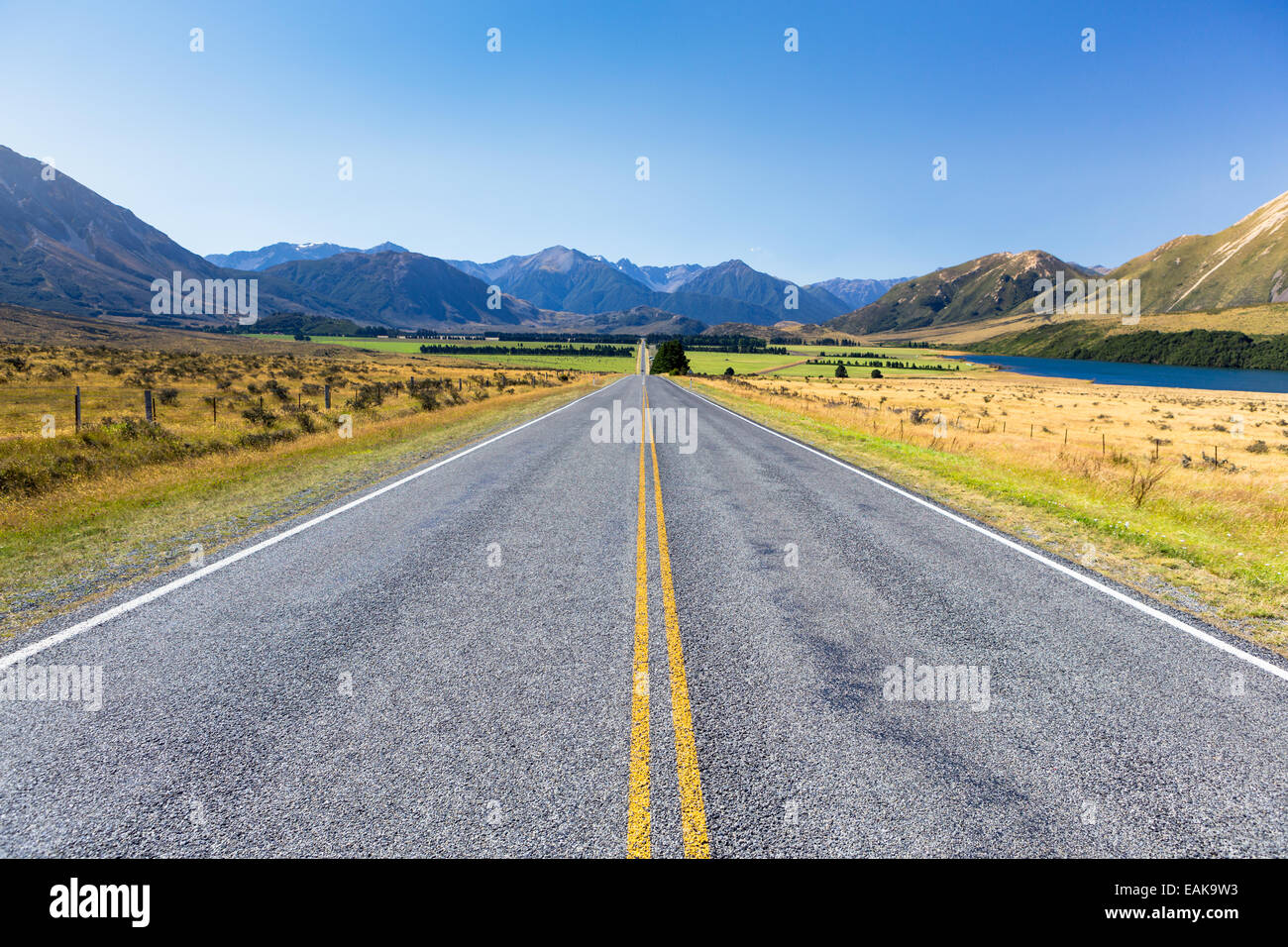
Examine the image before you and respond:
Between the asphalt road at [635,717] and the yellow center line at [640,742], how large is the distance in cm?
2

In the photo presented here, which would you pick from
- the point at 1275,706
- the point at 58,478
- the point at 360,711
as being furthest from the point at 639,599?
the point at 58,478

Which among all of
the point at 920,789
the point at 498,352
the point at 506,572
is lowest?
the point at 920,789

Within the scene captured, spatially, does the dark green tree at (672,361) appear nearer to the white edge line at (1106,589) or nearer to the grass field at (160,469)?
the grass field at (160,469)

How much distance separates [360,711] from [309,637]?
152 cm

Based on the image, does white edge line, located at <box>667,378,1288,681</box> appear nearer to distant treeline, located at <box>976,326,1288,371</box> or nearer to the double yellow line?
the double yellow line

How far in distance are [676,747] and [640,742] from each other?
232 mm

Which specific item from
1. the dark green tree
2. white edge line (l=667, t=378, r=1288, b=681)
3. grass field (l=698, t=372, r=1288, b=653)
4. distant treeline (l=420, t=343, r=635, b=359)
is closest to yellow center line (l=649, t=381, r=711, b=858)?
white edge line (l=667, t=378, r=1288, b=681)

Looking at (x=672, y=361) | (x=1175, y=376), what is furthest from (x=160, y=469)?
(x=1175, y=376)

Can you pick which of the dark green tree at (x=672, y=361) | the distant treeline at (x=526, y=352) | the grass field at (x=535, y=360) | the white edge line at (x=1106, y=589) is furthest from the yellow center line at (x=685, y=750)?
the distant treeline at (x=526, y=352)

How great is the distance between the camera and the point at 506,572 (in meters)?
7.14
